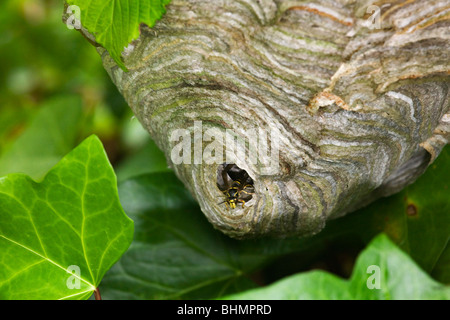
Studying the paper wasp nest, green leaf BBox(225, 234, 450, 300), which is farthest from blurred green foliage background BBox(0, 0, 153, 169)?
green leaf BBox(225, 234, 450, 300)

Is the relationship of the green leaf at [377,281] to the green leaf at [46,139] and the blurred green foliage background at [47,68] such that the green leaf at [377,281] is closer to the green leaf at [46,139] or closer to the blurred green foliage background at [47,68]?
the green leaf at [46,139]

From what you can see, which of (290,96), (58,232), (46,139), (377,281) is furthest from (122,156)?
(377,281)

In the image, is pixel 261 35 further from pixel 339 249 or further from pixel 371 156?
pixel 339 249

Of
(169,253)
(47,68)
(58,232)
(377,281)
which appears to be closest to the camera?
(377,281)

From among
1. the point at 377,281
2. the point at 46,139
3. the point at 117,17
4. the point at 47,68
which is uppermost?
the point at 47,68

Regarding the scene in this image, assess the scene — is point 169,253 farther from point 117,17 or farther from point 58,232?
point 117,17

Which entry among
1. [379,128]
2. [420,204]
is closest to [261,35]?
[379,128]

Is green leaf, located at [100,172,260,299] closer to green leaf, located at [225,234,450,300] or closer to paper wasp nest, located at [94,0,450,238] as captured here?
paper wasp nest, located at [94,0,450,238]
